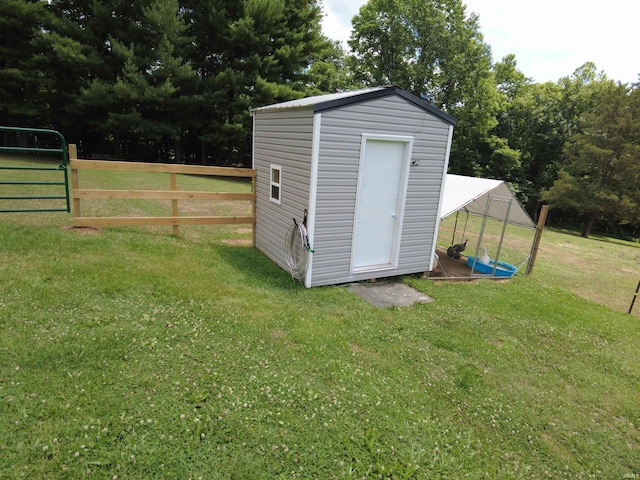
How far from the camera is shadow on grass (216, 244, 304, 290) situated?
5.83 m

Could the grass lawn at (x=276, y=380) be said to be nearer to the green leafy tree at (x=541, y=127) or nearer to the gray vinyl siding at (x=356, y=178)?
the gray vinyl siding at (x=356, y=178)

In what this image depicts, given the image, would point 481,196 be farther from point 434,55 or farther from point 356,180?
point 434,55

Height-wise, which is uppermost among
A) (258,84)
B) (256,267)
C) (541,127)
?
(258,84)

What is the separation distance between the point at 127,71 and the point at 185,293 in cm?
1768

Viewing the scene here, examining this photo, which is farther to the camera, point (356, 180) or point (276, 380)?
point (356, 180)

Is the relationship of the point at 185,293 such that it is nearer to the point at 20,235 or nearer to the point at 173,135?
the point at 20,235

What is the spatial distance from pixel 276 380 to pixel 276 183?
4049mm

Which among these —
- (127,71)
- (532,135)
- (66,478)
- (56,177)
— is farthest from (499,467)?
(532,135)

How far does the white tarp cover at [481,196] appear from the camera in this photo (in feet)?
24.3

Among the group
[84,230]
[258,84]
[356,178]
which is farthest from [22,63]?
[356,178]

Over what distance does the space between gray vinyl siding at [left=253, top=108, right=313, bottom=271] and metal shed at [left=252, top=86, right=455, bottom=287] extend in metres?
0.02

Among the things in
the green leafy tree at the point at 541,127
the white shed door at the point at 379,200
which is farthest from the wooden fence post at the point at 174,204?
the green leafy tree at the point at 541,127

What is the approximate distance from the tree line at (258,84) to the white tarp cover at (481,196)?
14.0 m

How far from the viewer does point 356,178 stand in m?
5.75
